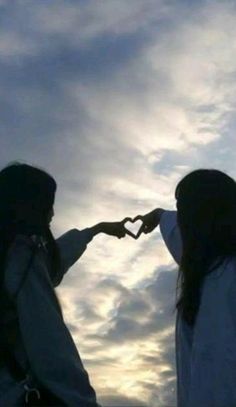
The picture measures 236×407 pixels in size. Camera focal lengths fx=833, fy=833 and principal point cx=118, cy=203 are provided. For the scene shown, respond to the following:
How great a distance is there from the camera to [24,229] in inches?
300

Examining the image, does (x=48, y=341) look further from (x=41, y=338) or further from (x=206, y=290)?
(x=206, y=290)

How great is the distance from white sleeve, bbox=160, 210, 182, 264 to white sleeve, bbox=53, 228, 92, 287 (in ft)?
3.11

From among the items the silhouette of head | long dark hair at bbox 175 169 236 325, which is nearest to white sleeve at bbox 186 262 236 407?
long dark hair at bbox 175 169 236 325

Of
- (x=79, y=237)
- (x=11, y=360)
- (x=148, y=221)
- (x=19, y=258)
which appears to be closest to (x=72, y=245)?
(x=79, y=237)

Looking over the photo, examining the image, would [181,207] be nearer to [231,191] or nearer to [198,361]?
[231,191]

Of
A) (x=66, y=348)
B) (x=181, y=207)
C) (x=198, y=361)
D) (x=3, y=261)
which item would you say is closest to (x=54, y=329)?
(x=66, y=348)

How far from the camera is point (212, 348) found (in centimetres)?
689

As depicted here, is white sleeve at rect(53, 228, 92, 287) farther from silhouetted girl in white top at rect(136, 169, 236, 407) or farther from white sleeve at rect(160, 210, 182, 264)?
silhouetted girl in white top at rect(136, 169, 236, 407)

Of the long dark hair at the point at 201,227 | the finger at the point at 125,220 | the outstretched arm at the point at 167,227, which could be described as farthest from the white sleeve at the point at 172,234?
the long dark hair at the point at 201,227

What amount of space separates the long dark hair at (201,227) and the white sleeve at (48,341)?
3.84 feet

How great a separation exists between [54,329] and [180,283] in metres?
1.29

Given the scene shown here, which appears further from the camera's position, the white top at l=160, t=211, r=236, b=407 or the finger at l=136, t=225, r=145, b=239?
the finger at l=136, t=225, r=145, b=239

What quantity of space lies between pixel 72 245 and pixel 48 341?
225cm

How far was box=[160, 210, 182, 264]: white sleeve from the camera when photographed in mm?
8492
